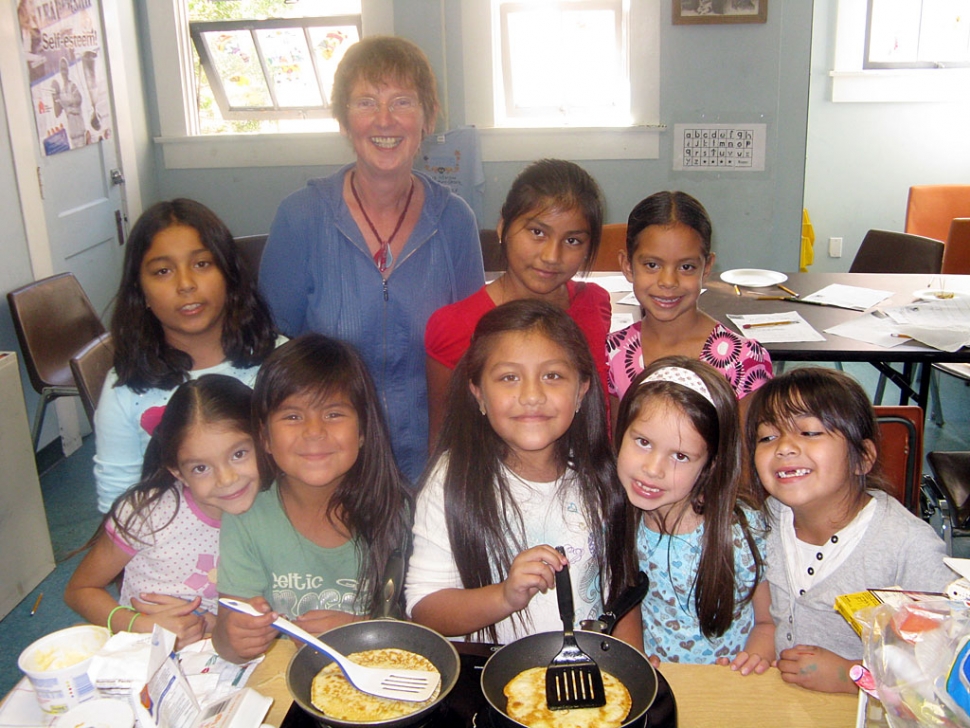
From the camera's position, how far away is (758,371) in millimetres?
1671

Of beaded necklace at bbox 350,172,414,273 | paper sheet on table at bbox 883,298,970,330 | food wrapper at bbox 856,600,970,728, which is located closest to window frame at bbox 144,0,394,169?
beaded necklace at bbox 350,172,414,273

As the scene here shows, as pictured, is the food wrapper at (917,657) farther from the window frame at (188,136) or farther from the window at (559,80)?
the window frame at (188,136)

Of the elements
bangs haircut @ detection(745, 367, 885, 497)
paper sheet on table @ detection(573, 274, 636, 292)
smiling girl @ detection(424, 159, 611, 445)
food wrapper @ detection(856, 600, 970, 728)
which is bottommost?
paper sheet on table @ detection(573, 274, 636, 292)

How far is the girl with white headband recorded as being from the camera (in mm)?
1289

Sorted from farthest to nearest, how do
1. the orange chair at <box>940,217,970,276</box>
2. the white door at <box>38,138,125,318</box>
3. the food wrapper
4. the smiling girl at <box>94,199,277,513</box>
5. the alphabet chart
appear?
the alphabet chart
the orange chair at <box>940,217,970,276</box>
the white door at <box>38,138,125,318</box>
the smiling girl at <box>94,199,277,513</box>
the food wrapper

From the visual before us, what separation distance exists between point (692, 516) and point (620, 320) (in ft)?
4.57

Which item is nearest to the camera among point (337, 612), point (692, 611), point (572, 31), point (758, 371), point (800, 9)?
point (337, 612)

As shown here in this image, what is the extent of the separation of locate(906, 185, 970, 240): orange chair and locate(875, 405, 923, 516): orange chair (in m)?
2.93

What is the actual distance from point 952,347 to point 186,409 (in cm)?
214

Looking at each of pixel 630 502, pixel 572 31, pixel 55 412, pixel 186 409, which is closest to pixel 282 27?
pixel 572 31

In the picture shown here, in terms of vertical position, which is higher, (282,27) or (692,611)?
(282,27)

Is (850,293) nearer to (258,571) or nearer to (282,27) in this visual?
(258,571)

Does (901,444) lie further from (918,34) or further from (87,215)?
(918,34)

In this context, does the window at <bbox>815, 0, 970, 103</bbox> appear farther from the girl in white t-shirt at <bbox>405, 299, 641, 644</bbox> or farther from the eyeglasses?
the girl in white t-shirt at <bbox>405, 299, 641, 644</bbox>
